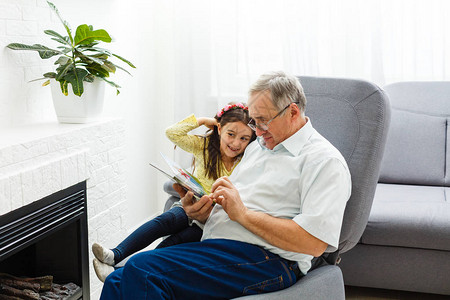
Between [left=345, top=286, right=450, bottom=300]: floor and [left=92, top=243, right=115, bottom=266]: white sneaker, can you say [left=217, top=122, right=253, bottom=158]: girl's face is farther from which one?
[left=345, top=286, right=450, bottom=300]: floor

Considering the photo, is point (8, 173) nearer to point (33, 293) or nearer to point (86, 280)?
point (33, 293)

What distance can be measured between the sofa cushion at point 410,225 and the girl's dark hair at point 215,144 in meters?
0.79

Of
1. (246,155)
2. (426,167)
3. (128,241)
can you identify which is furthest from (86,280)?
(426,167)

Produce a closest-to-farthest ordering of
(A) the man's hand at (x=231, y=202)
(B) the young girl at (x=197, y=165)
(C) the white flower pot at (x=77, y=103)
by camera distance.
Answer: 1. (A) the man's hand at (x=231, y=202)
2. (B) the young girl at (x=197, y=165)
3. (C) the white flower pot at (x=77, y=103)

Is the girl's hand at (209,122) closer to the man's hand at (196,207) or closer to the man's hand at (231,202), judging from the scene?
the man's hand at (196,207)

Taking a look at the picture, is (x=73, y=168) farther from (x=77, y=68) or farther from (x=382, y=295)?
(x=382, y=295)

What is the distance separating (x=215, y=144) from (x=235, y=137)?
0.65ft

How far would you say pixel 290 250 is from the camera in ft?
5.61

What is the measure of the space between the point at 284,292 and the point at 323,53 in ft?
7.29

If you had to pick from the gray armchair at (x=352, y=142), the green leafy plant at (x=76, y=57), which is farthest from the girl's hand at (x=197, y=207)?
the green leafy plant at (x=76, y=57)

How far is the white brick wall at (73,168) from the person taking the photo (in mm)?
1933

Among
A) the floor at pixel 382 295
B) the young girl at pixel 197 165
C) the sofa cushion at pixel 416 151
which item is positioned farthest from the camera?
the sofa cushion at pixel 416 151

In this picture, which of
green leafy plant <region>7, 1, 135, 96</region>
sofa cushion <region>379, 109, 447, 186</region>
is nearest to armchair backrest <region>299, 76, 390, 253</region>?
green leafy plant <region>7, 1, 135, 96</region>

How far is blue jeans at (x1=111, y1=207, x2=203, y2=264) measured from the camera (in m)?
2.04
